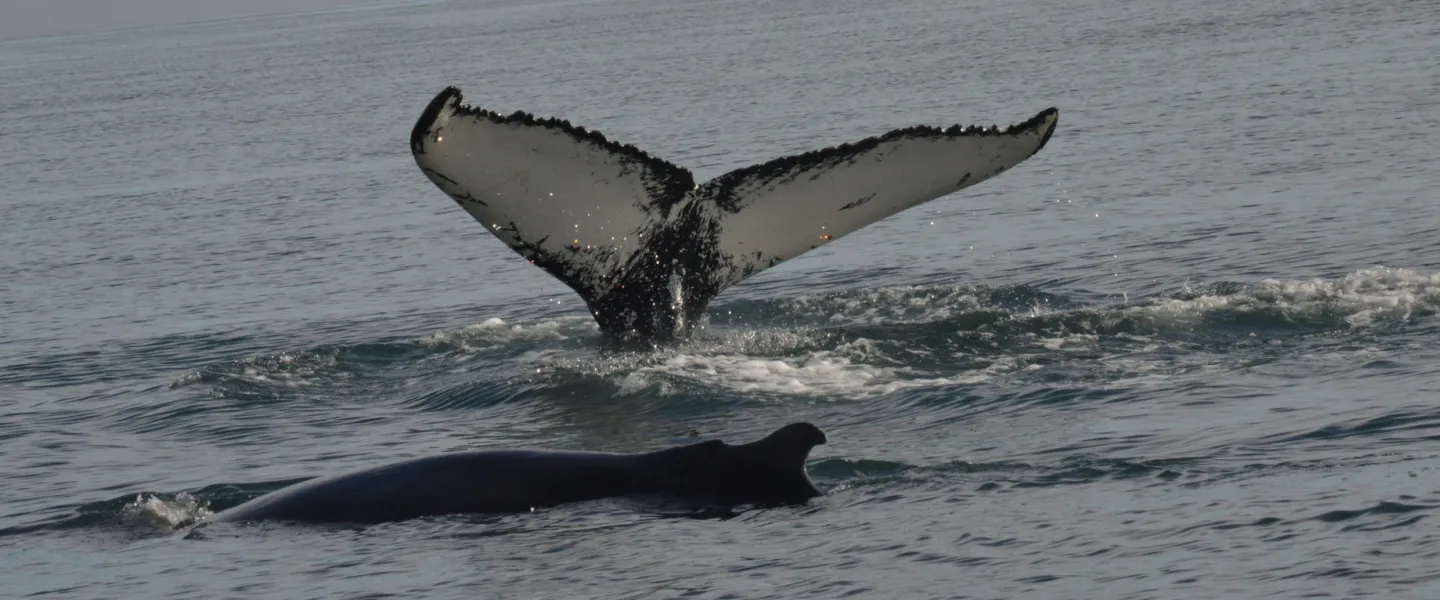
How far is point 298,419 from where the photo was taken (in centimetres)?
1004

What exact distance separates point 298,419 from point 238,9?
133 metres

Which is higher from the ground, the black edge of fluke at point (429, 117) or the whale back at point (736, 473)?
the black edge of fluke at point (429, 117)

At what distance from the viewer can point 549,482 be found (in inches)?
281

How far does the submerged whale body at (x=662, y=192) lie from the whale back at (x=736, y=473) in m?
1.83

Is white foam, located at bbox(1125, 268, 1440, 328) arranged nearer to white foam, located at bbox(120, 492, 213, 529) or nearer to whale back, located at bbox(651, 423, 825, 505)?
whale back, located at bbox(651, 423, 825, 505)

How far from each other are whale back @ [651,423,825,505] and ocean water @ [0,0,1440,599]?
0.45 feet

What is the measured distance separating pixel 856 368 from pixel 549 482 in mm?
3188

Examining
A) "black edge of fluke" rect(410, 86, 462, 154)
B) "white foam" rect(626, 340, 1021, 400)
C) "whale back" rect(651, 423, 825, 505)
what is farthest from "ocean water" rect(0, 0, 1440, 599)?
"black edge of fluke" rect(410, 86, 462, 154)

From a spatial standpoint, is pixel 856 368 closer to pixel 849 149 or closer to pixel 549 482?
pixel 849 149

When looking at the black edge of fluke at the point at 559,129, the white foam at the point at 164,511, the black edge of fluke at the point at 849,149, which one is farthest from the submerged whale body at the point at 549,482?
the black edge of fluke at the point at 849,149

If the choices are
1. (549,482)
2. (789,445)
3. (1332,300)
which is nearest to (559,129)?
(549,482)

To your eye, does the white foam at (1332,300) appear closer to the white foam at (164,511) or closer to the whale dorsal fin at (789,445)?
the whale dorsal fin at (789,445)

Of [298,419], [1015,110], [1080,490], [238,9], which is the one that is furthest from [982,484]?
[238,9]

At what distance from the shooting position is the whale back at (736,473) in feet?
22.8
